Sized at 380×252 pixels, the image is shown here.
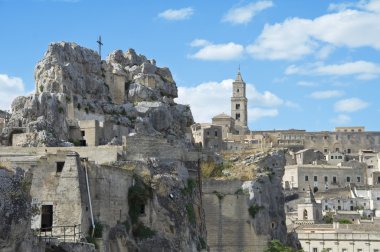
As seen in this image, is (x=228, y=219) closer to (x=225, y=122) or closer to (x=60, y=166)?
(x=60, y=166)

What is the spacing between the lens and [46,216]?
3528cm

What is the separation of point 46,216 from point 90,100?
23.9 metres

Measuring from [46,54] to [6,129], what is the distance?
37.4 feet

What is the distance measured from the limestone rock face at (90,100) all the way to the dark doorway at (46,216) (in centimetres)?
1218

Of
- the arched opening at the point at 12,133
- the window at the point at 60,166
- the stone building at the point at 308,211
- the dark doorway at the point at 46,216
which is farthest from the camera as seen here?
the stone building at the point at 308,211

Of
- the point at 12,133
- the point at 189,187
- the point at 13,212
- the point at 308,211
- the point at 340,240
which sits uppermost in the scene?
the point at 12,133

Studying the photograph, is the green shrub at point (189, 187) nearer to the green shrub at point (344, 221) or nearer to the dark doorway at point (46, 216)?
the dark doorway at point (46, 216)

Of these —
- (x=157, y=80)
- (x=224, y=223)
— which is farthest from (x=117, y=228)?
(x=157, y=80)

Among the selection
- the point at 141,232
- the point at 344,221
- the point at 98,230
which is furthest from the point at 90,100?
the point at 344,221

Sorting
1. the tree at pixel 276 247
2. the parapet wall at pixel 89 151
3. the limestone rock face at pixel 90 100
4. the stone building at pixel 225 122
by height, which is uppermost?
the stone building at pixel 225 122

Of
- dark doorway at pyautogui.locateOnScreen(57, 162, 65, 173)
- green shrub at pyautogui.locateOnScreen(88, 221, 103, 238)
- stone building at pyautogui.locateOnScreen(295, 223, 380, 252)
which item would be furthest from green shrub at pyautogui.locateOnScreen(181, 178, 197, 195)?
stone building at pyautogui.locateOnScreen(295, 223, 380, 252)

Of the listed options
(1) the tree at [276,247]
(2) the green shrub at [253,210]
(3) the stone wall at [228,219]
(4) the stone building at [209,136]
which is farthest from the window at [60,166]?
(4) the stone building at [209,136]

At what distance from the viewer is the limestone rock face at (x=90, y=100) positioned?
51.4 m

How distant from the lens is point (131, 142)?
44.8 m
